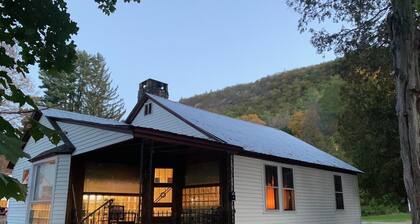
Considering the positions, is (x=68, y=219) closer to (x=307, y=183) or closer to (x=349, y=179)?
(x=307, y=183)

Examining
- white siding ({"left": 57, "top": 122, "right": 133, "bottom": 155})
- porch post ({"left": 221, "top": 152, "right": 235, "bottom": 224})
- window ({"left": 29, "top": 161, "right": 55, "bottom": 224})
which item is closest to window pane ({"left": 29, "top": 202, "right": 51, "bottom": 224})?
window ({"left": 29, "top": 161, "right": 55, "bottom": 224})

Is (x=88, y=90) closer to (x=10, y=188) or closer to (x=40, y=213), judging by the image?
(x=40, y=213)

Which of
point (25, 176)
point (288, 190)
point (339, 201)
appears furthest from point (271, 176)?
point (25, 176)

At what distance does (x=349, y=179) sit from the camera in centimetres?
1838

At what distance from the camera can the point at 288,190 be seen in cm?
1395

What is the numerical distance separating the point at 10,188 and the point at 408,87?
404 inches

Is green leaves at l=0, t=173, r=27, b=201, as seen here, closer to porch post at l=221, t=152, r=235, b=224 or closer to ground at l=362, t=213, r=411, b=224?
porch post at l=221, t=152, r=235, b=224

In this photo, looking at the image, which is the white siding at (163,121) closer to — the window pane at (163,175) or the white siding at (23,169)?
the window pane at (163,175)

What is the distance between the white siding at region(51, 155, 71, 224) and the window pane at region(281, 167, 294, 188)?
7088 millimetres

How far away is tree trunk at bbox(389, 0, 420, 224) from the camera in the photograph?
9867mm

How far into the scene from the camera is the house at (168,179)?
11305 mm

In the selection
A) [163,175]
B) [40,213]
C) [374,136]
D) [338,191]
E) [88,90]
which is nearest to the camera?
[40,213]

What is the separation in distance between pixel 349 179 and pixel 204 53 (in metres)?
76.7

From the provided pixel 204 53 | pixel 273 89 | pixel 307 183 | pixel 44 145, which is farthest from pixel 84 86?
pixel 204 53
